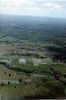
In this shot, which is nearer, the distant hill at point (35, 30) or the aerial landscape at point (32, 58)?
the aerial landscape at point (32, 58)

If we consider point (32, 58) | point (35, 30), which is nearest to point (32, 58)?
point (32, 58)

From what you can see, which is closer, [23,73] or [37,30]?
[23,73]

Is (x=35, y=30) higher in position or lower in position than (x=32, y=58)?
higher

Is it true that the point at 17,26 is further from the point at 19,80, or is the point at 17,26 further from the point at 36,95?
the point at 36,95

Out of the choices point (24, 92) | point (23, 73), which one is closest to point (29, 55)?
point (23, 73)

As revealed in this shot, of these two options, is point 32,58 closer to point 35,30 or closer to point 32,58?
point 32,58

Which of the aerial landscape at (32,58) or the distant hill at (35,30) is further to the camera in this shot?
the distant hill at (35,30)

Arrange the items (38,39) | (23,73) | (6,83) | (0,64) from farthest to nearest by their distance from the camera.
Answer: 1. (38,39)
2. (0,64)
3. (23,73)
4. (6,83)

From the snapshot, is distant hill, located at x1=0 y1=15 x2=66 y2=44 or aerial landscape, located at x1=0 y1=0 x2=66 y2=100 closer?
aerial landscape, located at x1=0 y1=0 x2=66 y2=100

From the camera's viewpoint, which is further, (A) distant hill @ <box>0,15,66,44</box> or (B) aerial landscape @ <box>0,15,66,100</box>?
(A) distant hill @ <box>0,15,66,44</box>

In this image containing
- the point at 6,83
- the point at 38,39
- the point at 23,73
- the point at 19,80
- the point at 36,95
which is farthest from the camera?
the point at 38,39

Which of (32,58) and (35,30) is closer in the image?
(32,58)
